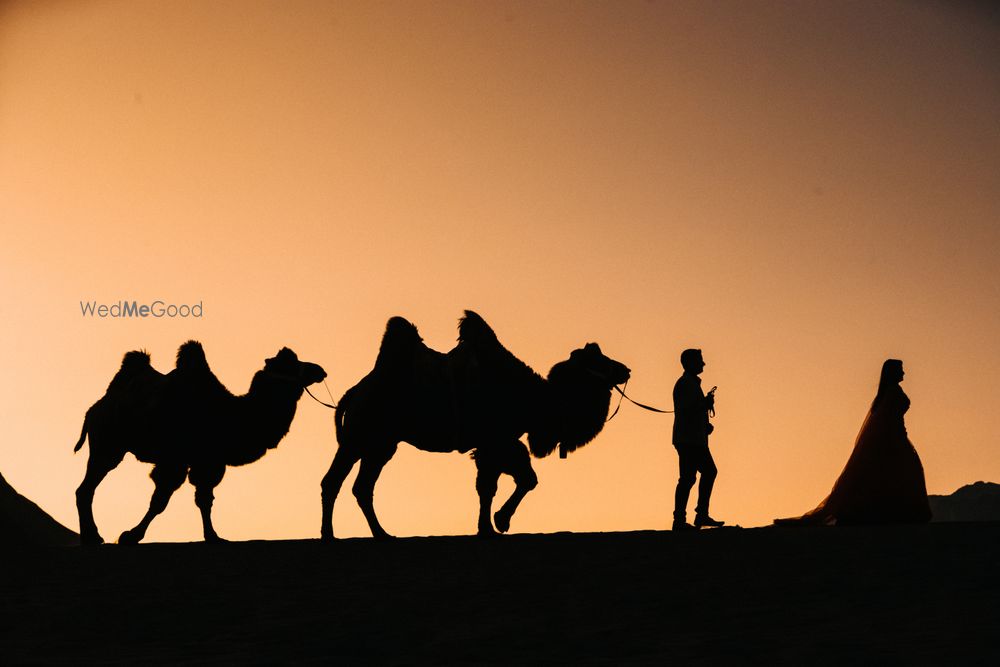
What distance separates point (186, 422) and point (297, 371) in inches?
56.9

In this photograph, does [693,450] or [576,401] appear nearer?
[693,450]

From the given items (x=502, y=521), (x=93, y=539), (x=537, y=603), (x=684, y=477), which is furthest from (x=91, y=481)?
(x=537, y=603)

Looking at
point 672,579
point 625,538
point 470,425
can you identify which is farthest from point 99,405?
point 672,579

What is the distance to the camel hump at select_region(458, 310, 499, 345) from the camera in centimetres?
1596

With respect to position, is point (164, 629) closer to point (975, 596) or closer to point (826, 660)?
point (826, 660)

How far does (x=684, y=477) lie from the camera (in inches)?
614

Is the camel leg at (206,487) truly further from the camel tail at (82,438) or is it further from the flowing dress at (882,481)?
the flowing dress at (882,481)

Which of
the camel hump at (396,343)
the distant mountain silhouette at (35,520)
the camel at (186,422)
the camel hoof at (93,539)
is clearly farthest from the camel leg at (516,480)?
the distant mountain silhouette at (35,520)

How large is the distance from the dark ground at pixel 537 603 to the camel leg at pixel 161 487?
124 inches

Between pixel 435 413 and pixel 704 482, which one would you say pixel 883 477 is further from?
pixel 435 413

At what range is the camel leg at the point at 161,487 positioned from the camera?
16.7 m

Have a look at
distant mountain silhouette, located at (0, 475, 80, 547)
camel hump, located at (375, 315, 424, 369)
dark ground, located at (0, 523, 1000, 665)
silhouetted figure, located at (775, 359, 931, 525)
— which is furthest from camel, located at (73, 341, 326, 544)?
distant mountain silhouette, located at (0, 475, 80, 547)

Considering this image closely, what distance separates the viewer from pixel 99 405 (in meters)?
18.0

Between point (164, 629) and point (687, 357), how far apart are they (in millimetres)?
7963
